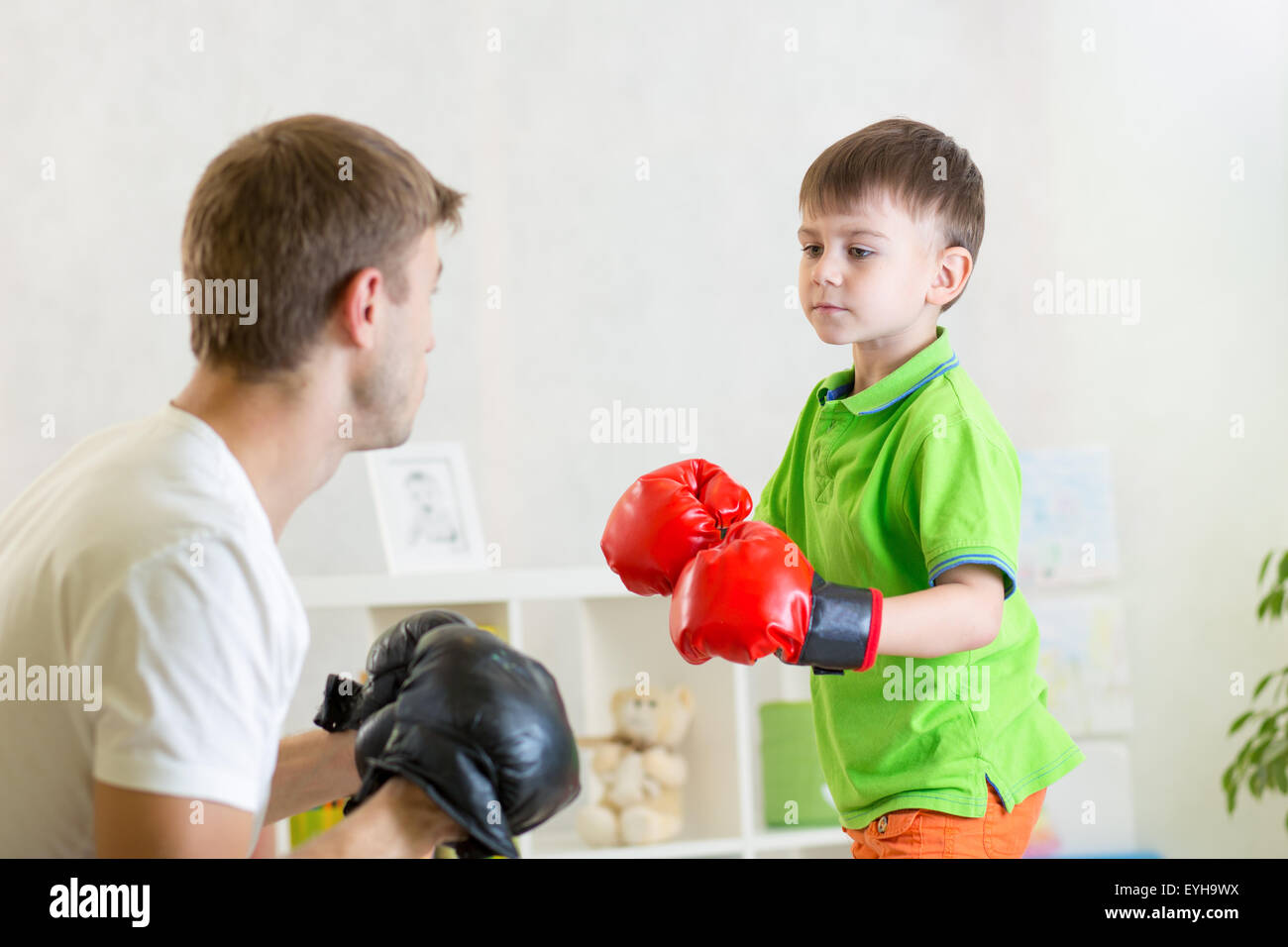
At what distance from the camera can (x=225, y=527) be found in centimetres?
85

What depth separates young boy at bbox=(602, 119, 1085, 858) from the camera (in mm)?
1177

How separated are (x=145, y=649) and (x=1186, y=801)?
2564 millimetres

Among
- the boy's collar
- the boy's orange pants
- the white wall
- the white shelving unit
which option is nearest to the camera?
the boy's orange pants

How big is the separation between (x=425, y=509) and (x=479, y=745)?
4.90 ft

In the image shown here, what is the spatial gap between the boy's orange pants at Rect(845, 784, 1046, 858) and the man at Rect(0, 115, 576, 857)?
479 mm

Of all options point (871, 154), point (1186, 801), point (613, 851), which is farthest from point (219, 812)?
point (1186, 801)

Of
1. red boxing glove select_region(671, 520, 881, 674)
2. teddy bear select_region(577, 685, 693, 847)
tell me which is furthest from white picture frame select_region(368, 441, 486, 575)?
red boxing glove select_region(671, 520, 881, 674)

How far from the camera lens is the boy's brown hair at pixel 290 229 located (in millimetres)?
987

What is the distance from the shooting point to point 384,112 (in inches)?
103

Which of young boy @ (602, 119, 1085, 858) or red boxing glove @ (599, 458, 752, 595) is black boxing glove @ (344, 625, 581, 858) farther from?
red boxing glove @ (599, 458, 752, 595)

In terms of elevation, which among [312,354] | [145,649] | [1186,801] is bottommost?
[1186,801]

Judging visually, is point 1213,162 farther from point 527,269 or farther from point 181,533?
point 181,533

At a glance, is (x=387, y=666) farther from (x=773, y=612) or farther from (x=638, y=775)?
(x=638, y=775)

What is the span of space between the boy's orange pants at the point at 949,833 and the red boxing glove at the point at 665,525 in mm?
344
